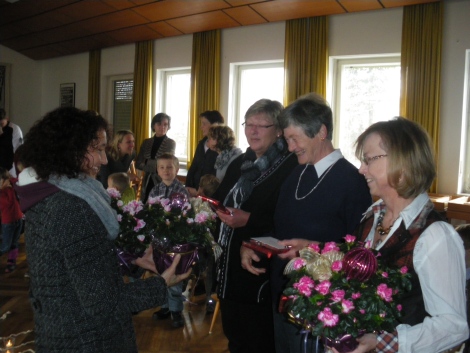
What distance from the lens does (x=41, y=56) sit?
34.4ft

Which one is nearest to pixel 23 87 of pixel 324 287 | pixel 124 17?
pixel 124 17

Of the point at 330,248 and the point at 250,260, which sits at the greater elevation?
the point at 330,248

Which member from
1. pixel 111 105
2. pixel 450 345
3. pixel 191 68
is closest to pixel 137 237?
pixel 450 345

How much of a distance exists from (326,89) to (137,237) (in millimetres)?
4182

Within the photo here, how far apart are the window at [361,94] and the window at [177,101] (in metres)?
2.74

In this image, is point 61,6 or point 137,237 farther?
point 61,6

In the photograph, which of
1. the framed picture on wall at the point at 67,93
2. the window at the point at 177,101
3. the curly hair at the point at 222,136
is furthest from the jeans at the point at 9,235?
the framed picture on wall at the point at 67,93

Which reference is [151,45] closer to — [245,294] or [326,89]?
[326,89]

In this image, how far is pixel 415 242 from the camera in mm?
1369

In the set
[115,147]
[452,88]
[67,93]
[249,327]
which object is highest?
[67,93]

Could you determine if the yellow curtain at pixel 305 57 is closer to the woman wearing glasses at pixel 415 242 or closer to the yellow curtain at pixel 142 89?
the yellow curtain at pixel 142 89

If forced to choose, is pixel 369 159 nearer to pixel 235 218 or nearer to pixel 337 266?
pixel 337 266

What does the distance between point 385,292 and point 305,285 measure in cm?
20

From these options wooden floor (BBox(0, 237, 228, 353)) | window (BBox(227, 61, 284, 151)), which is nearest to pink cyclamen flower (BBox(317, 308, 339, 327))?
wooden floor (BBox(0, 237, 228, 353))
